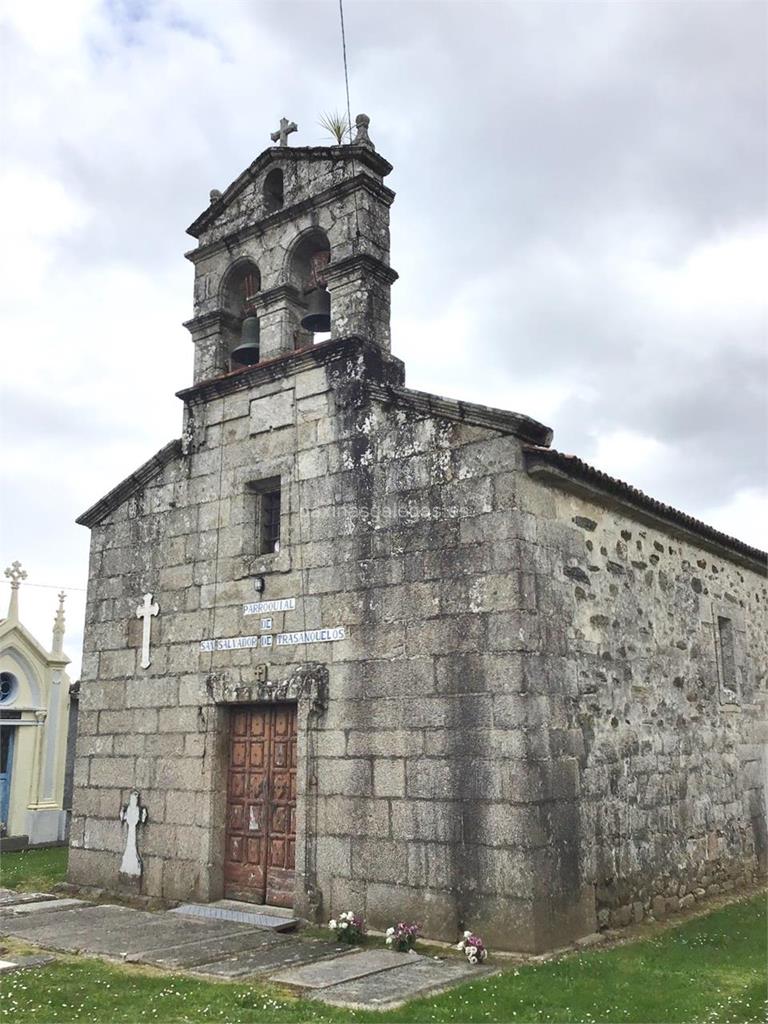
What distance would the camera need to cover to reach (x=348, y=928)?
7723mm

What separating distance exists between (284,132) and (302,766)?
703 centimetres

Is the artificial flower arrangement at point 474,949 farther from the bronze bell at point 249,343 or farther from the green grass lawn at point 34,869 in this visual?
the bronze bell at point 249,343

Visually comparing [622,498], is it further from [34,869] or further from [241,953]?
[34,869]

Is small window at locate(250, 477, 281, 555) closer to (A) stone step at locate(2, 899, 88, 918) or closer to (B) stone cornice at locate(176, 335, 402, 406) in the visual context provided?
(B) stone cornice at locate(176, 335, 402, 406)

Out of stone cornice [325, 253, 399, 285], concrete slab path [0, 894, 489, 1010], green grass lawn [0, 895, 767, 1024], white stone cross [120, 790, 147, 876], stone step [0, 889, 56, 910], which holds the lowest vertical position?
green grass lawn [0, 895, 767, 1024]

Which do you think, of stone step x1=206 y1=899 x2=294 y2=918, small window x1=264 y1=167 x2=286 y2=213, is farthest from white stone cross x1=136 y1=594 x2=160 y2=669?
small window x1=264 y1=167 x2=286 y2=213

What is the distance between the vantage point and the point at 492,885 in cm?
736

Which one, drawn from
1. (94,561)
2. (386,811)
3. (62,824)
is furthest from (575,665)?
(62,824)

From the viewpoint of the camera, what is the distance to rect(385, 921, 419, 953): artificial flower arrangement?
737cm

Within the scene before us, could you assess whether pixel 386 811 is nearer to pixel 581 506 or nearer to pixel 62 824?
pixel 581 506

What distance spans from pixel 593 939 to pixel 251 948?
109 inches

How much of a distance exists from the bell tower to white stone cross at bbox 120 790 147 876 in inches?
190

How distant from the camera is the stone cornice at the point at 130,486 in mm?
10945

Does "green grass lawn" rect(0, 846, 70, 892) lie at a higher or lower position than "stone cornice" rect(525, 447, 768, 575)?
lower
